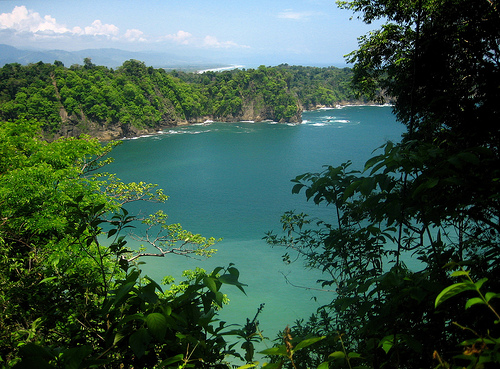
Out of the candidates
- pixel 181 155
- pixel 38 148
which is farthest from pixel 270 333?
pixel 181 155

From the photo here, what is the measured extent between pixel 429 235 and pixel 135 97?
147 feet

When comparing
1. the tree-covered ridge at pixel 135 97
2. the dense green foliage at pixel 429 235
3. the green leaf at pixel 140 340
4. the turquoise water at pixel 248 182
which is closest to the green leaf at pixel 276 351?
the dense green foliage at pixel 429 235

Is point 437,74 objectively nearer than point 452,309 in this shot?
No

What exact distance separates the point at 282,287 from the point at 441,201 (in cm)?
1042

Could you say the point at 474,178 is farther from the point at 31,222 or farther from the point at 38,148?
the point at 38,148

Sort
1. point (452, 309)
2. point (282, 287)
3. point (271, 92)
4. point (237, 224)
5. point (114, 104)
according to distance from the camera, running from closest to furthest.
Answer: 1. point (452, 309)
2. point (282, 287)
3. point (237, 224)
4. point (114, 104)
5. point (271, 92)

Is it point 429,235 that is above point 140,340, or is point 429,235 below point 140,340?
above

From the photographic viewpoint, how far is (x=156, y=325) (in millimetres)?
718

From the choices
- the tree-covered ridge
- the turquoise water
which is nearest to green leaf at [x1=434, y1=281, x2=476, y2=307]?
the turquoise water

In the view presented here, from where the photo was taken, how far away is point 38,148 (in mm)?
7387

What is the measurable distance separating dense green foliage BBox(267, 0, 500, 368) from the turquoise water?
3.74 feet

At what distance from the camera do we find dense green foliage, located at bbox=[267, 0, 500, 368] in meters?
0.82

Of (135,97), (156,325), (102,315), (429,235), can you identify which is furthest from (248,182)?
(135,97)

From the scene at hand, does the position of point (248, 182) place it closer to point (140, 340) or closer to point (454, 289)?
point (140, 340)
